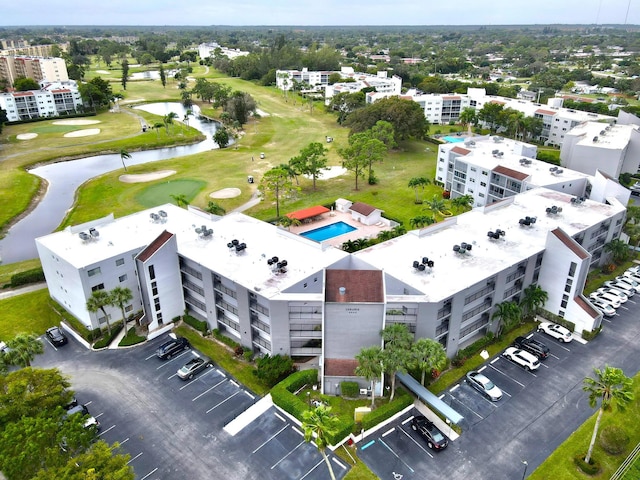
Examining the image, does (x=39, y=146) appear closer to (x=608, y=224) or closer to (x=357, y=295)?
(x=357, y=295)

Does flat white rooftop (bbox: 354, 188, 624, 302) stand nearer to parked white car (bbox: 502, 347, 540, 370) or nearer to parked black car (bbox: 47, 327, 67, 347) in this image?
parked white car (bbox: 502, 347, 540, 370)

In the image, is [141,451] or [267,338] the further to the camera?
[267,338]

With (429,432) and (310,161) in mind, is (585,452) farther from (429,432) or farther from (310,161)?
(310,161)

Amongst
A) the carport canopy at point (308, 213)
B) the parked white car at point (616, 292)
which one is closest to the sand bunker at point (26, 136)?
the carport canopy at point (308, 213)

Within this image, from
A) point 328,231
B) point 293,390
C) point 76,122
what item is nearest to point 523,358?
point 293,390

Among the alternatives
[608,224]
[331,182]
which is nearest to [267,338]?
[608,224]

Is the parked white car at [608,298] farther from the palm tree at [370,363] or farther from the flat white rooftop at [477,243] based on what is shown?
the palm tree at [370,363]

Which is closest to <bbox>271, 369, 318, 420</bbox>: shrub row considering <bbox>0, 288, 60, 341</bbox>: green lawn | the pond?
<bbox>0, 288, 60, 341</bbox>: green lawn
